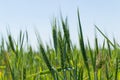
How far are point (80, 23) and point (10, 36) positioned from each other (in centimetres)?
50

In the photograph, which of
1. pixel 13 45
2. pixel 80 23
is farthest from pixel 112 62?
pixel 80 23

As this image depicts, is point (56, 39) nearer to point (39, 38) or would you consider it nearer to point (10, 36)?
point (39, 38)

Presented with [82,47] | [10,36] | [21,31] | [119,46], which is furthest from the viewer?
[21,31]

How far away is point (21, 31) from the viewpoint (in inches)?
56.4

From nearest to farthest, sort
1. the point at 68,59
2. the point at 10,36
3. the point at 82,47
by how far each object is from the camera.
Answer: the point at 82,47 → the point at 68,59 → the point at 10,36

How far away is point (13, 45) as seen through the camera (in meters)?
1.32

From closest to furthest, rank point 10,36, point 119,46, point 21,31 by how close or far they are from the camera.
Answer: point 119,46 < point 10,36 < point 21,31

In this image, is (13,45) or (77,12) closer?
(77,12)

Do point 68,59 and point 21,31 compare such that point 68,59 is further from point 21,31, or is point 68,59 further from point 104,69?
point 21,31

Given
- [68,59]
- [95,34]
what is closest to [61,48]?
[68,59]

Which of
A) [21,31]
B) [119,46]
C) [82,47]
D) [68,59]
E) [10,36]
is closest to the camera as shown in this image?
[82,47]

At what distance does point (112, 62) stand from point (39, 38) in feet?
A: 1.80

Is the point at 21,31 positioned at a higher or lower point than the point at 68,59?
higher

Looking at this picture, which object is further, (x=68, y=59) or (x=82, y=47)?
(x=68, y=59)
